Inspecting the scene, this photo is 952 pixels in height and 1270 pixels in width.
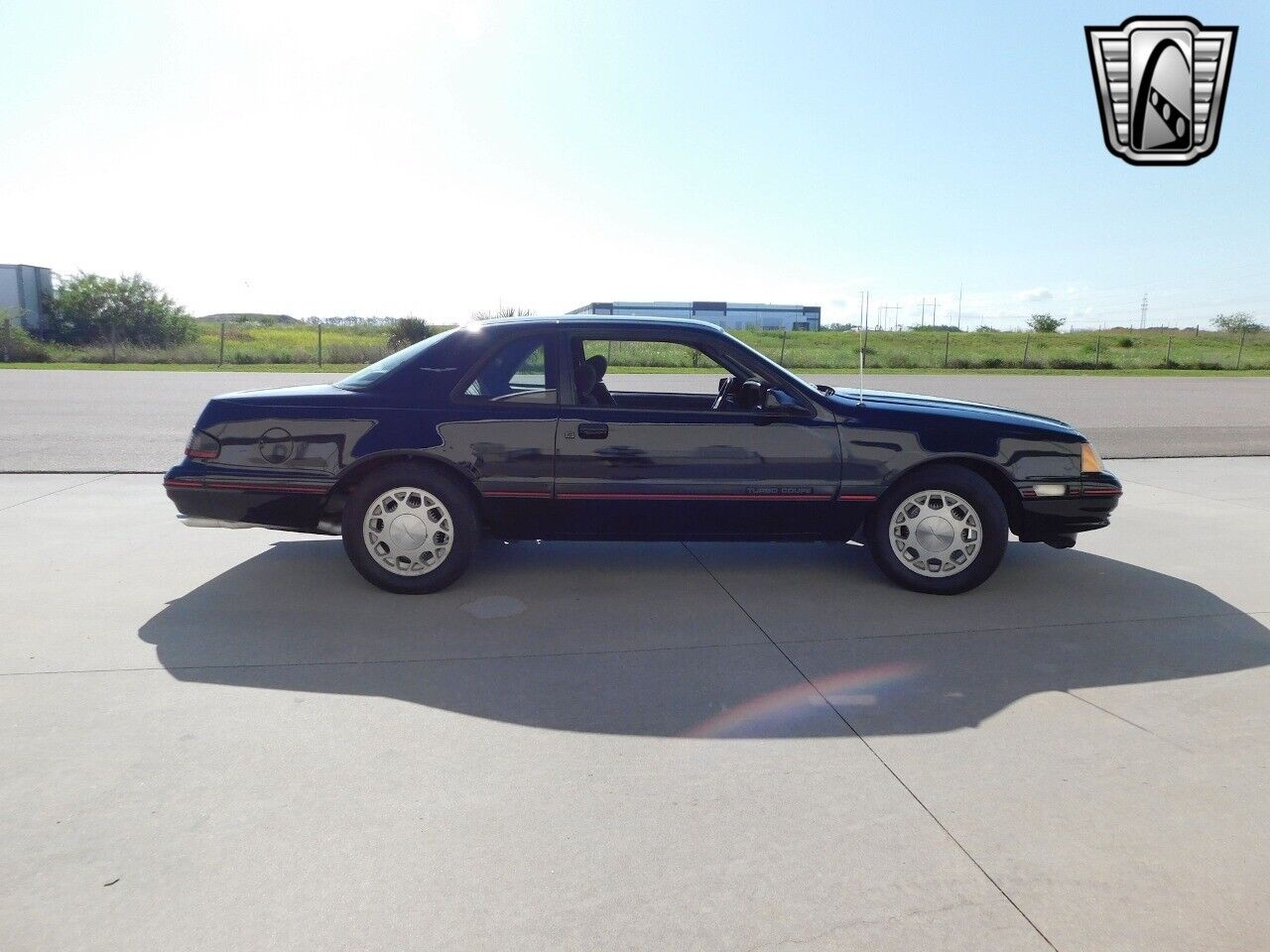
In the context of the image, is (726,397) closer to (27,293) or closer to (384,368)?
(384,368)

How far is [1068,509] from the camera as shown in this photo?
5168 millimetres

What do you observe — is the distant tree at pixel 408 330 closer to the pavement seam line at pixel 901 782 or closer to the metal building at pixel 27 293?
the metal building at pixel 27 293

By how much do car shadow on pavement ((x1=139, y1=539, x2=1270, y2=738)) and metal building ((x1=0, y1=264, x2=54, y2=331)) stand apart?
40156mm

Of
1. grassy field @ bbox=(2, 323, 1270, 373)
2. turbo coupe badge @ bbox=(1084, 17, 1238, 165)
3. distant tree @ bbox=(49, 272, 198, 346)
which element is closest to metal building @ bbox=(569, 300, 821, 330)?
grassy field @ bbox=(2, 323, 1270, 373)

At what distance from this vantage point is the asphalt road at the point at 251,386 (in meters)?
10.1

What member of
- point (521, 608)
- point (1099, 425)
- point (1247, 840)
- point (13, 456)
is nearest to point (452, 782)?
point (521, 608)

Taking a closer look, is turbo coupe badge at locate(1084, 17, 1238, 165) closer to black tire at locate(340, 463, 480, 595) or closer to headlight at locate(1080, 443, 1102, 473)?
headlight at locate(1080, 443, 1102, 473)

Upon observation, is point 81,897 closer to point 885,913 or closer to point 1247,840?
point 885,913

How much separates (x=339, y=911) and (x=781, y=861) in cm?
114

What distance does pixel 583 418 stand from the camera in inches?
196

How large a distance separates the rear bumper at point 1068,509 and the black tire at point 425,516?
3064 mm

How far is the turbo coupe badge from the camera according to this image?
27.6 ft

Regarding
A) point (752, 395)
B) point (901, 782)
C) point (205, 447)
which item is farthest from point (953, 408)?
point (205, 447)

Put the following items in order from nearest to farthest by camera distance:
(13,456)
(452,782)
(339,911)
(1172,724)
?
(339,911) → (452,782) → (1172,724) → (13,456)
